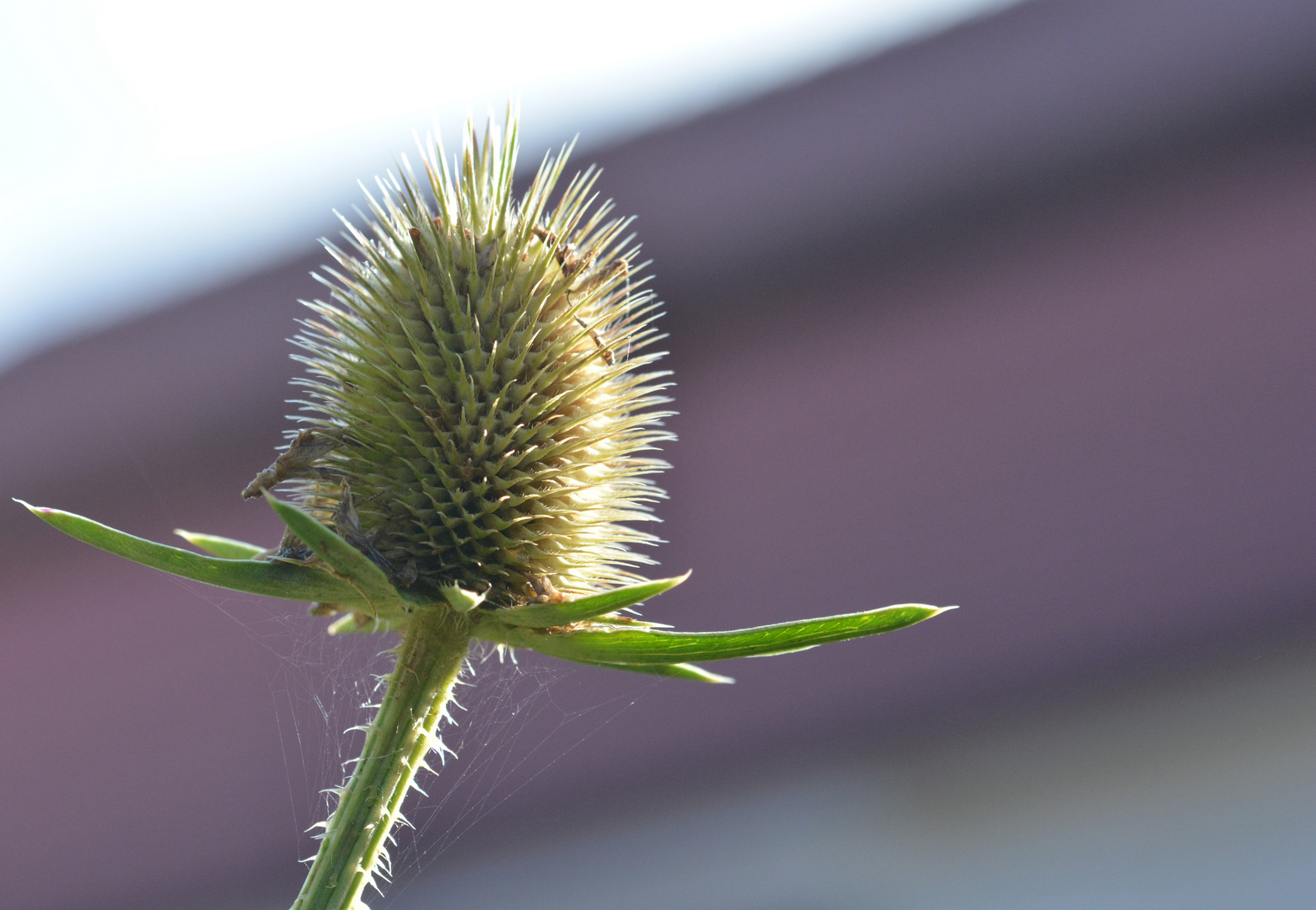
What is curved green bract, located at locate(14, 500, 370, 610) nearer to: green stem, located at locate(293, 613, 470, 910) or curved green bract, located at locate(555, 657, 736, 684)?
green stem, located at locate(293, 613, 470, 910)

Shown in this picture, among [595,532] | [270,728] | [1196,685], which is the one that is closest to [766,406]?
[1196,685]

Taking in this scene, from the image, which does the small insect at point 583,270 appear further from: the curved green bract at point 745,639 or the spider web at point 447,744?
the spider web at point 447,744

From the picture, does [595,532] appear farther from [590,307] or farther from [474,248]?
[474,248]

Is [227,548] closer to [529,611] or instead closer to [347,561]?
[347,561]

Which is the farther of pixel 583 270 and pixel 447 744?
pixel 447 744

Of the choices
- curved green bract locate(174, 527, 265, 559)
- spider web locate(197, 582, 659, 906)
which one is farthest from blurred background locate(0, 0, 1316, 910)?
curved green bract locate(174, 527, 265, 559)

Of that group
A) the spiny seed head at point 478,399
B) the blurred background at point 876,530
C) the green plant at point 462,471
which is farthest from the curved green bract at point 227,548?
the blurred background at point 876,530

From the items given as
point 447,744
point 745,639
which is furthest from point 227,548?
point 447,744
